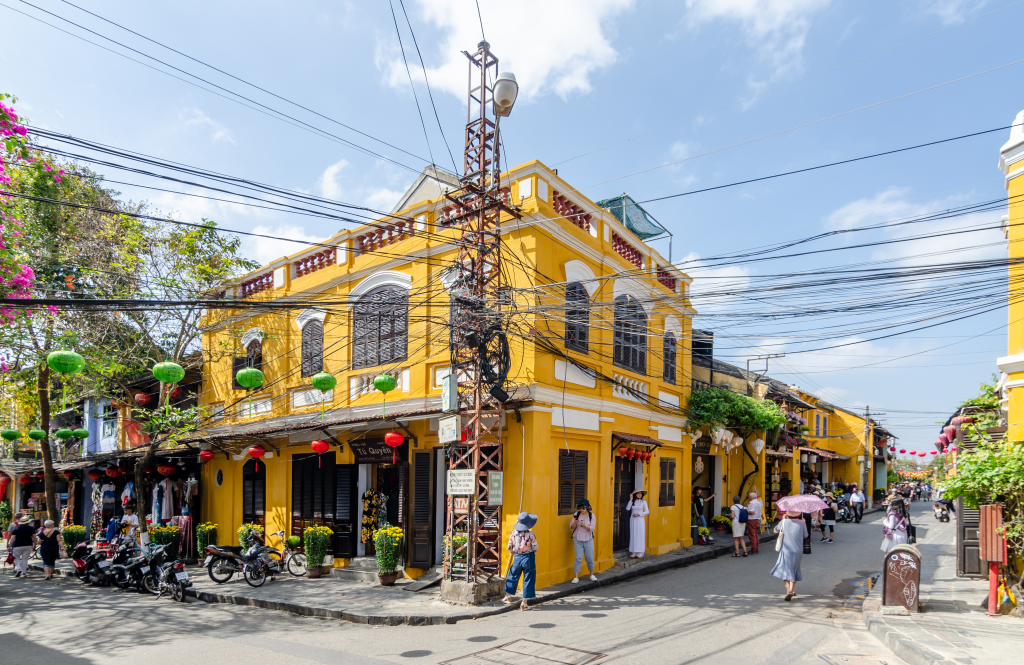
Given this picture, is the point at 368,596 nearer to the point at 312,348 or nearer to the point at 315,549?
the point at 315,549

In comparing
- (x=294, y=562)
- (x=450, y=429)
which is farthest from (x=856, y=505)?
(x=294, y=562)

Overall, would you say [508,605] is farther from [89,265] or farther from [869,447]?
[869,447]

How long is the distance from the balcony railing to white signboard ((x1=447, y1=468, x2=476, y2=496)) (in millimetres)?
6911

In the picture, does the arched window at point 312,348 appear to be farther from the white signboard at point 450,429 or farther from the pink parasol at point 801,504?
the pink parasol at point 801,504

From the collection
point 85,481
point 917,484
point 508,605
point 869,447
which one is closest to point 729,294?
point 508,605

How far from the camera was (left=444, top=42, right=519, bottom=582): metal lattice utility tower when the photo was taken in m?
11.1

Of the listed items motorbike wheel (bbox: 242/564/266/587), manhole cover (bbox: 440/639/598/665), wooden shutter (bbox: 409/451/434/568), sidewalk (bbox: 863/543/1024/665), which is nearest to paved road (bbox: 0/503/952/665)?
manhole cover (bbox: 440/639/598/665)

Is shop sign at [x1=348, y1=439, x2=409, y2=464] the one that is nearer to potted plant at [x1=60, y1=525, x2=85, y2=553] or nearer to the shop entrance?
the shop entrance

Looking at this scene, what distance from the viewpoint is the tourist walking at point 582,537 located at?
12.4 meters

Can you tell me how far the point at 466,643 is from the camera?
336 inches

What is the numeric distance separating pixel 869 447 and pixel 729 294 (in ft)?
116

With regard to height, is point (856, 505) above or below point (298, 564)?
below

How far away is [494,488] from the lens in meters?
11.2

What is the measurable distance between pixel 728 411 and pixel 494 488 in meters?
9.48
